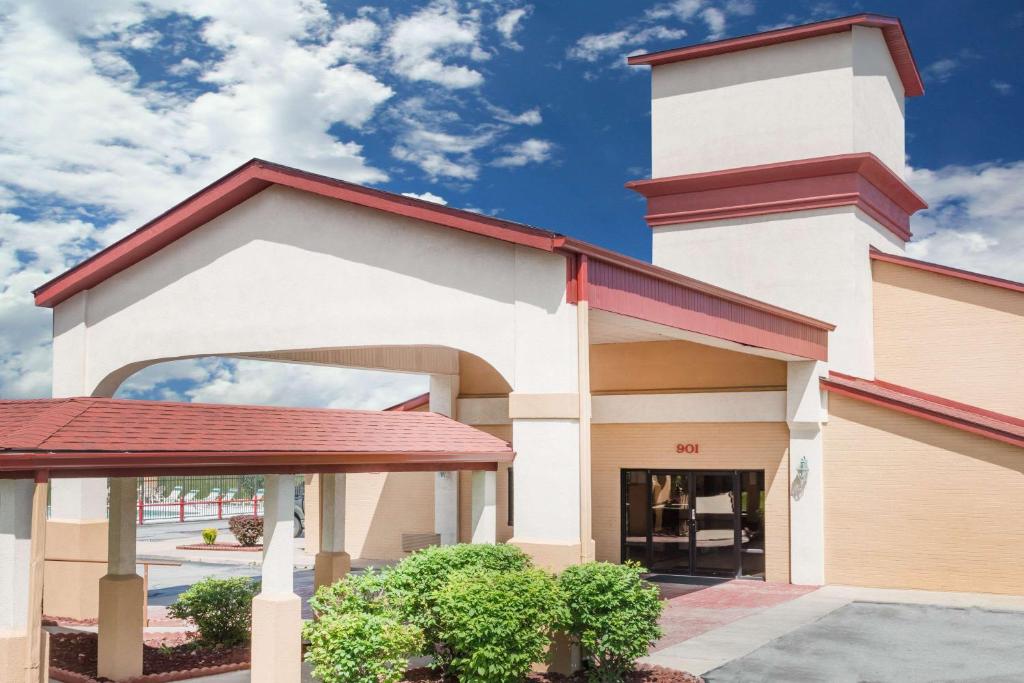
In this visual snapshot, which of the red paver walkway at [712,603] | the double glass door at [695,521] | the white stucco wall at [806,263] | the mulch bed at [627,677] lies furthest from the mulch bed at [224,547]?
the mulch bed at [627,677]

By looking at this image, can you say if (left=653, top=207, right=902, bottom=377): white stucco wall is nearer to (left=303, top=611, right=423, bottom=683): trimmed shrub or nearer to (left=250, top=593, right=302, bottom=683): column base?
(left=303, top=611, right=423, bottom=683): trimmed shrub

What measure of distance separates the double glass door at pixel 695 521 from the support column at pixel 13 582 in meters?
15.9

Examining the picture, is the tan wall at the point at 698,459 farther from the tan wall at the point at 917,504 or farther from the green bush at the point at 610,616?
the green bush at the point at 610,616

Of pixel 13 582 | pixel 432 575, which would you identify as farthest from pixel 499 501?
pixel 13 582

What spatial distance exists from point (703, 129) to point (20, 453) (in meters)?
21.5

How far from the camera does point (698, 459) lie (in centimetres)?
2358

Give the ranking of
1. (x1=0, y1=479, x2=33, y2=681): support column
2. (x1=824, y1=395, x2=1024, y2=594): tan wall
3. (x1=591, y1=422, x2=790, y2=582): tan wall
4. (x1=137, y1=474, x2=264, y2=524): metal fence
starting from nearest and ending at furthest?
(x1=0, y1=479, x2=33, y2=681): support column → (x1=824, y1=395, x2=1024, y2=594): tan wall → (x1=591, y1=422, x2=790, y2=582): tan wall → (x1=137, y1=474, x2=264, y2=524): metal fence

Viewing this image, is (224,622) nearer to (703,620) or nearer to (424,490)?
(703,620)

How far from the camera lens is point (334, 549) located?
16.5 metres

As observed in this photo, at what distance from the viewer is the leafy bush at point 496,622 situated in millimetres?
11609

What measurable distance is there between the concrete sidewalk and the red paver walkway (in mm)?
250

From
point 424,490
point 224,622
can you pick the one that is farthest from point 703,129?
point 224,622

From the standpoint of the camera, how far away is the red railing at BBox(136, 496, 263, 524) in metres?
46.0

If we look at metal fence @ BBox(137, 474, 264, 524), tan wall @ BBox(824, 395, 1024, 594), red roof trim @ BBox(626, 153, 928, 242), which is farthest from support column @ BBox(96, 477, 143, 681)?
metal fence @ BBox(137, 474, 264, 524)
